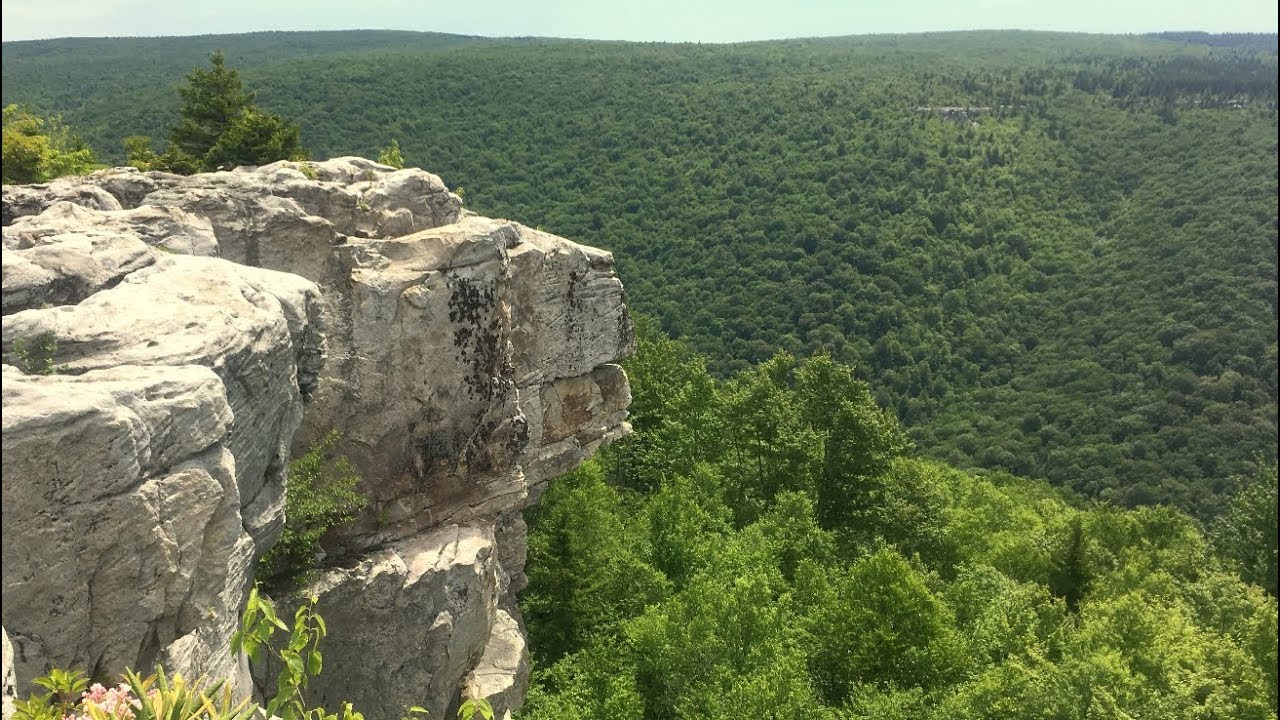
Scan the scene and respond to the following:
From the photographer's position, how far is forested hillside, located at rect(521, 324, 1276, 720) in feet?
70.0

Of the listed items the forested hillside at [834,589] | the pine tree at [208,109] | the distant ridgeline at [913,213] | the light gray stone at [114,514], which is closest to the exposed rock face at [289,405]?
the light gray stone at [114,514]

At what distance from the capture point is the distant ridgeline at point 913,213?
8462cm

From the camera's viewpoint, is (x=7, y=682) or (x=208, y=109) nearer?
(x=7, y=682)

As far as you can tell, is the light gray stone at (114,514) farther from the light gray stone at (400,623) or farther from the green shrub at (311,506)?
the light gray stone at (400,623)

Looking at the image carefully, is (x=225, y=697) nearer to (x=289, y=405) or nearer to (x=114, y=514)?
(x=114, y=514)

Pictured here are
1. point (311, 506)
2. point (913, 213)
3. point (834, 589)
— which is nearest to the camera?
point (311, 506)

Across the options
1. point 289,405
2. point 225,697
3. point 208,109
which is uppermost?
point 208,109

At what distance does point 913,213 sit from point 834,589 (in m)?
91.1

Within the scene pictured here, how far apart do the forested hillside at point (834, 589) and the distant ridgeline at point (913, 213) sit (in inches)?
1763

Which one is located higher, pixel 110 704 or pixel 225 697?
pixel 225 697

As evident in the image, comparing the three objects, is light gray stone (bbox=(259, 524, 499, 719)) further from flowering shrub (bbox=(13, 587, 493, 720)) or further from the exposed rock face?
flowering shrub (bbox=(13, 587, 493, 720))

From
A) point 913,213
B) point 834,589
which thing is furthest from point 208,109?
point 913,213

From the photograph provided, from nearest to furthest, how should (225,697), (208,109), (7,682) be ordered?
(225,697) < (7,682) < (208,109)

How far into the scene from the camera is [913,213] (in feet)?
364
